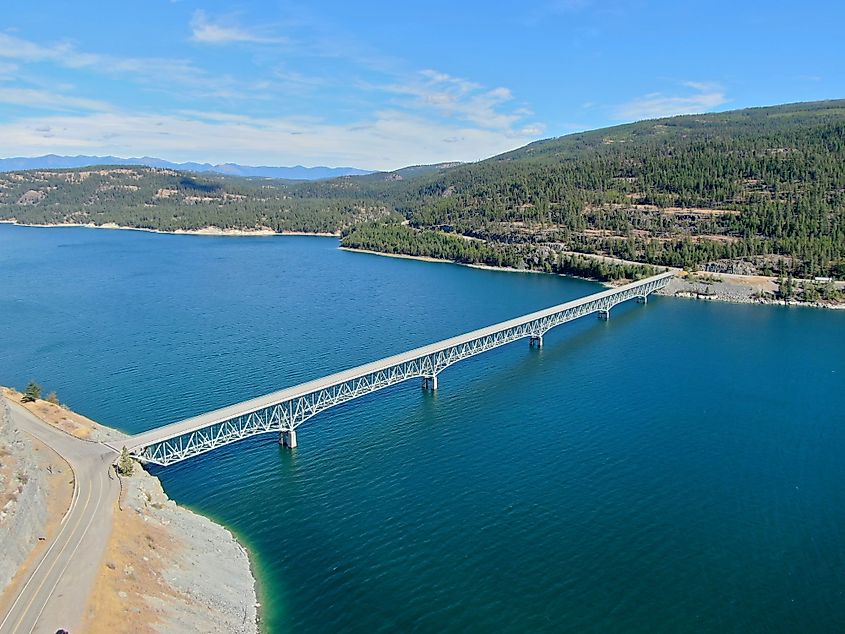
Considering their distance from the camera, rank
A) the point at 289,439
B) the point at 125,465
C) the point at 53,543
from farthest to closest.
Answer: the point at 289,439 < the point at 125,465 < the point at 53,543

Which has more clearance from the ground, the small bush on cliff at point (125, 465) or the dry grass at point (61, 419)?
the dry grass at point (61, 419)

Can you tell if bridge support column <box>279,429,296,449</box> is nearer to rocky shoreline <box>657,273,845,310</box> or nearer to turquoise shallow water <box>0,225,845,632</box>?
turquoise shallow water <box>0,225,845,632</box>

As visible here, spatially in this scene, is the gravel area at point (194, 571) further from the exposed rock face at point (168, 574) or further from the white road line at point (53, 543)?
the white road line at point (53, 543)

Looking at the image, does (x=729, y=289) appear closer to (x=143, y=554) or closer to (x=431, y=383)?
(x=431, y=383)

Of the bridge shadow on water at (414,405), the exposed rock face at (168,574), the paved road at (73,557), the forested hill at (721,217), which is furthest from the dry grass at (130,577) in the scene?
the forested hill at (721,217)

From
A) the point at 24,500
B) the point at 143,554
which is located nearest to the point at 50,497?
the point at 24,500

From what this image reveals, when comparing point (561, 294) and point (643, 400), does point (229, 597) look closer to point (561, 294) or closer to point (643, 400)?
point (643, 400)
